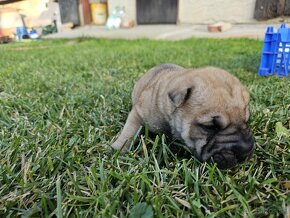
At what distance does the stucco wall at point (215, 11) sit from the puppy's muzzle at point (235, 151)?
1055cm

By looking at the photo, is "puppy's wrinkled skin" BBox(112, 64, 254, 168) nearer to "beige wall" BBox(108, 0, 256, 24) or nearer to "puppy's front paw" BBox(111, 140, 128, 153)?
"puppy's front paw" BBox(111, 140, 128, 153)

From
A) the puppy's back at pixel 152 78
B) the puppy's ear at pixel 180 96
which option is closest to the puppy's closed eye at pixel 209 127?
the puppy's ear at pixel 180 96

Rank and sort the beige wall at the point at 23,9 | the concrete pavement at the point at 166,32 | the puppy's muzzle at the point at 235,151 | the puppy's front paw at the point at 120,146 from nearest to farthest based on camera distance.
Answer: the puppy's muzzle at the point at 235,151 → the puppy's front paw at the point at 120,146 → the beige wall at the point at 23,9 → the concrete pavement at the point at 166,32

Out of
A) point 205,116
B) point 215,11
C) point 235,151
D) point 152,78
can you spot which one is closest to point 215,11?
point 215,11

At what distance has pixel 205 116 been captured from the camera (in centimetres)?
228

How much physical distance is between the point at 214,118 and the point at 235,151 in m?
0.28

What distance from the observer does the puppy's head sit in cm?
219

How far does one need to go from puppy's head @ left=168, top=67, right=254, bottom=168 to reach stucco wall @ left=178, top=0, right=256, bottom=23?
10.3m

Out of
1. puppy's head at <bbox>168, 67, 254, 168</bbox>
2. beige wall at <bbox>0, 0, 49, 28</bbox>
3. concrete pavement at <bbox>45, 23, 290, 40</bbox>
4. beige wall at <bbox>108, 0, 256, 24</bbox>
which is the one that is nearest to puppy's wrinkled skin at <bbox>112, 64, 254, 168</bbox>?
puppy's head at <bbox>168, 67, 254, 168</bbox>

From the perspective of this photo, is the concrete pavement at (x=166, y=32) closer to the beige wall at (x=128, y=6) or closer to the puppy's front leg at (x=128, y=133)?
the beige wall at (x=128, y=6)

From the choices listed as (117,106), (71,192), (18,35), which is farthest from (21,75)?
(71,192)

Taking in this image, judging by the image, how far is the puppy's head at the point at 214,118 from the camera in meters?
2.19

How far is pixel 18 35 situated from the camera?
29.1 feet

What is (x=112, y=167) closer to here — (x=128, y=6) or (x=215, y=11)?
(x=215, y=11)
